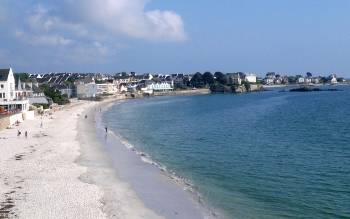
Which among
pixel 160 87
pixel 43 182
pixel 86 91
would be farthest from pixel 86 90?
pixel 43 182

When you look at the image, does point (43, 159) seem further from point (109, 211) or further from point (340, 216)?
point (340, 216)

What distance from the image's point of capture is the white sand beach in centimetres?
1628

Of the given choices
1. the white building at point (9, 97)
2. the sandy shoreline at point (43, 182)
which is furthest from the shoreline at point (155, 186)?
the white building at point (9, 97)

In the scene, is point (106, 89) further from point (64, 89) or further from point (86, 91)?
point (64, 89)

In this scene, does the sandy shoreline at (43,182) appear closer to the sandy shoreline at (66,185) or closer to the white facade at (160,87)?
the sandy shoreline at (66,185)

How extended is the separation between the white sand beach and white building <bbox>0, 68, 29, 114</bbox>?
859 inches

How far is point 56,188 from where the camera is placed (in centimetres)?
1972

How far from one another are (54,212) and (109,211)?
1.84 m

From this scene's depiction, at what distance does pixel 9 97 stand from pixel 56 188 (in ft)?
140

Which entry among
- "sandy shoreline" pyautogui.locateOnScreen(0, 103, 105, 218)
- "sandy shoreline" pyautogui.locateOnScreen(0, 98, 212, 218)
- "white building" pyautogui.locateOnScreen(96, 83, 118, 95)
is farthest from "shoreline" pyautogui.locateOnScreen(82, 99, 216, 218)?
"white building" pyautogui.locateOnScreen(96, 83, 118, 95)

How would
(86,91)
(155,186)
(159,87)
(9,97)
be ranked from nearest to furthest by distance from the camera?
(155,186), (9,97), (86,91), (159,87)

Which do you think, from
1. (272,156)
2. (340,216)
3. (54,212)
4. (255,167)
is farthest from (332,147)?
(54,212)

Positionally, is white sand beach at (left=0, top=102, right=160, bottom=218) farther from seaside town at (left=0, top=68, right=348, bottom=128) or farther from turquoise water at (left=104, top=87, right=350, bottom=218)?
seaside town at (left=0, top=68, right=348, bottom=128)

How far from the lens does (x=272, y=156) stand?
96.4ft
